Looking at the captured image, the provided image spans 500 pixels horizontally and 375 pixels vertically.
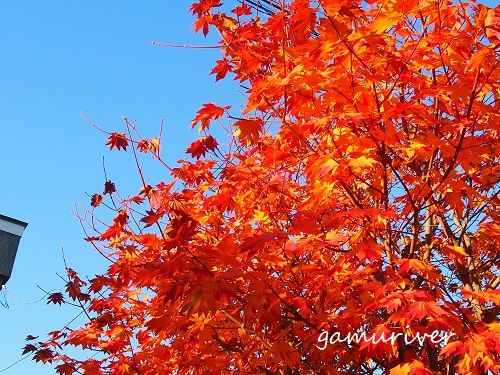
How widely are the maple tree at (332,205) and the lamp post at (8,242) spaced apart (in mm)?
5215

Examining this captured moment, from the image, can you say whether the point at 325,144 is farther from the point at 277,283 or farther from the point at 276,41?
the point at 277,283

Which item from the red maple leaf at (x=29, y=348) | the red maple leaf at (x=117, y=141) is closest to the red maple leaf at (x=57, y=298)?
the red maple leaf at (x=29, y=348)

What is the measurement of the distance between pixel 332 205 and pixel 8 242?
25.6 feet

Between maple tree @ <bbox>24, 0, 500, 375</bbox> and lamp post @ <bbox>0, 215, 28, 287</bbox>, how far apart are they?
5215mm

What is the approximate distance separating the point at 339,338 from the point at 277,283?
0.70 metres

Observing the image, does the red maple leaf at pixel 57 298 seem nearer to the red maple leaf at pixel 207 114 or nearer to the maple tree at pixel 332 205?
the maple tree at pixel 332 205

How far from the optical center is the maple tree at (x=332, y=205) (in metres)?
3.40

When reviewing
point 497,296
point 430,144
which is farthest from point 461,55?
point 497,296

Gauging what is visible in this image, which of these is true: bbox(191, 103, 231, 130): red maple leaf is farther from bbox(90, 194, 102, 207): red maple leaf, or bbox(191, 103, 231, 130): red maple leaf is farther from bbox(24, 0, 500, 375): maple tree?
bbox(90, 194, 102, 207): red maple leaf

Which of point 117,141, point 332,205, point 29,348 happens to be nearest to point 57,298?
point 29,348

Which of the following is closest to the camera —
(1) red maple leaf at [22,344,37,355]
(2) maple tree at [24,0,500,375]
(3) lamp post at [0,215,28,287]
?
(2) maple tree at [24,0,500,375]

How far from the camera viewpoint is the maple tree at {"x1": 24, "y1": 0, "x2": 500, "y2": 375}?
3.40 meters

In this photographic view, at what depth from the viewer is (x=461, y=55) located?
367cm

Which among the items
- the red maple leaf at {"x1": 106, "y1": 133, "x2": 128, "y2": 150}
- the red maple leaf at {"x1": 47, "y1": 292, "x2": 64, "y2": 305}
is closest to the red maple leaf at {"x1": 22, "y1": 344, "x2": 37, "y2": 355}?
the red maple leaf at {"x1": 47, "y1": 292, "x2": 64, "y2": 305}
